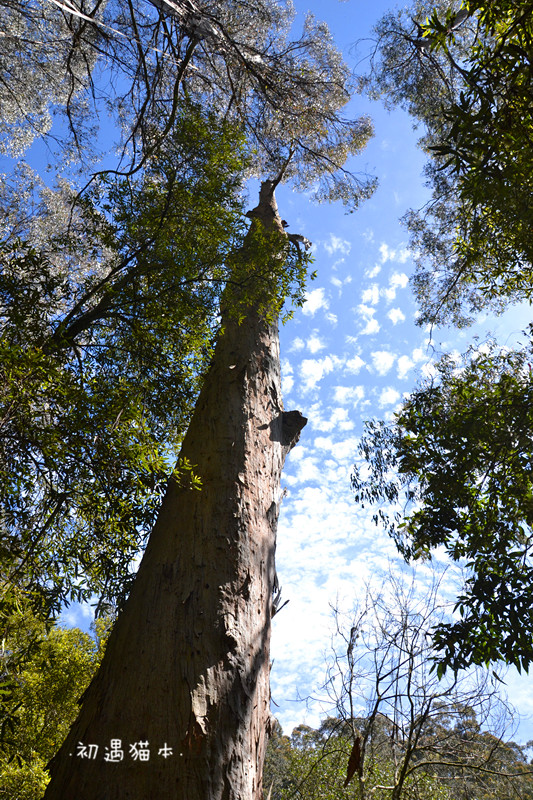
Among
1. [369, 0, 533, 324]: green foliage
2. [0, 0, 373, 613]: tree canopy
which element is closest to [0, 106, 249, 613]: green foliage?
[0, 0, 373, 613]: tree canopy

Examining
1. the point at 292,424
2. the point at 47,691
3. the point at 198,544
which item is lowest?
the point at 47,691

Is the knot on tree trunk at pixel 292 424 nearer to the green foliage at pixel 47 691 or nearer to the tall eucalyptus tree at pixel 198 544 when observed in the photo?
the tall eucalyptus tree at pixel 198 544

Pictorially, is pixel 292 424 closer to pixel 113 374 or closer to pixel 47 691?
pixel 113 374

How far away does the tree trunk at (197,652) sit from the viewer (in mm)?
1709

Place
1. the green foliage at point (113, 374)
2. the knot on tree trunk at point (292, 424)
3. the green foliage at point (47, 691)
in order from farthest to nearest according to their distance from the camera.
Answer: the green foliage at point (47, 691)
the knot on tree trunk at point (292, 424)
the green foliage at point (113, 374)

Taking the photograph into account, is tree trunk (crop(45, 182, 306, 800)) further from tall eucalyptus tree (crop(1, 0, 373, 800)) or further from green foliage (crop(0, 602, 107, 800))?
green foliage (crop(0, 602, 107, 800))

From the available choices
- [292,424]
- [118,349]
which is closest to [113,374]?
[118,349]

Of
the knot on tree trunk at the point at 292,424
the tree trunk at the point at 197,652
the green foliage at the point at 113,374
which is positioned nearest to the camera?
the tree trunk at the point at 197,652

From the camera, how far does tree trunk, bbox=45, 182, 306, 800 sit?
Result: 5.61ft

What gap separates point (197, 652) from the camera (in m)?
1.98

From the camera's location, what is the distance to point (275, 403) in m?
3.58

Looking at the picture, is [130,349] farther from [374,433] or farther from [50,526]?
[374,433]

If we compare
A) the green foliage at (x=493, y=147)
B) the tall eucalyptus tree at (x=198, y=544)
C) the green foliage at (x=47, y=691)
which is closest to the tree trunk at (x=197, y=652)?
the tall eucalyptus tree at (x=198, y=544)

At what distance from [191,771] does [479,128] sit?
3.10 m
